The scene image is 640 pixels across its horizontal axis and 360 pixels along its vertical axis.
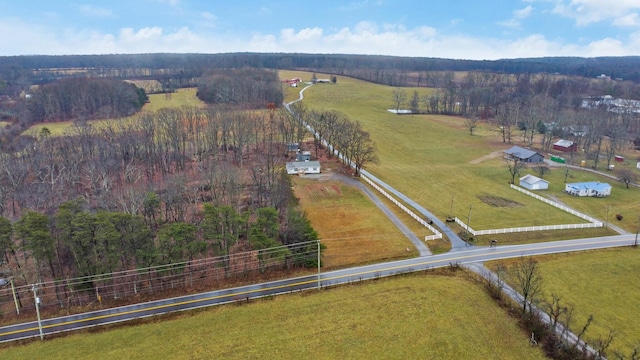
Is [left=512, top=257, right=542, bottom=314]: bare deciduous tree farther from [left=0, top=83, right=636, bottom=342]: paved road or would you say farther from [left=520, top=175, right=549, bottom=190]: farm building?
[left=520, top=175, right=549, bottom=190]: farm building

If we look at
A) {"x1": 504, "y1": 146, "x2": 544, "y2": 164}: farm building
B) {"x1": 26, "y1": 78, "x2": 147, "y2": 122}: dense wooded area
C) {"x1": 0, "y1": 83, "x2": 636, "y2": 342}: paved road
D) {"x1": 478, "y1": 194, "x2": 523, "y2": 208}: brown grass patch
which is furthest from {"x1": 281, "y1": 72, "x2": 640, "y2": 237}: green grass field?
{"x1": 26, "y1": 78, "x2": 147, "y2": 122}: dense wooded area

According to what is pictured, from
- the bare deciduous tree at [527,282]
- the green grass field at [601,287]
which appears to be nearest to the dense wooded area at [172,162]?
the bare deciduous tree at [527,282]

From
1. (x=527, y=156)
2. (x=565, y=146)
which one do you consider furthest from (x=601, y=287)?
(x=565, y=146)

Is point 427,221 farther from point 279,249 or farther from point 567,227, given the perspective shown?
point 279,249

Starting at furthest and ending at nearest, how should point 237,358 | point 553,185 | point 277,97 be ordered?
point 277,97, point 553,185, point 237,358

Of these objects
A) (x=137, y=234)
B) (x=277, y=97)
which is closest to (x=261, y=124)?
(x=277, y=97)

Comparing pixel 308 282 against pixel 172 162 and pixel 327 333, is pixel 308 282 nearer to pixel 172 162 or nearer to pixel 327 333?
Answer: pixel 327 333

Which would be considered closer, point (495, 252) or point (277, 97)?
point (495, 252)
